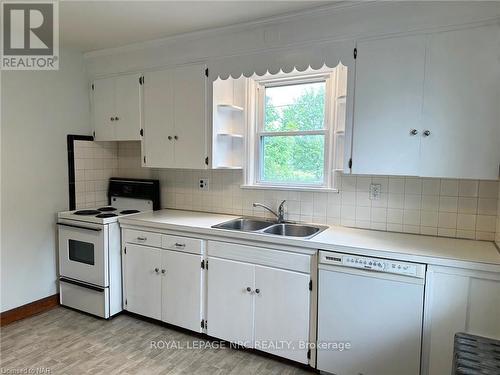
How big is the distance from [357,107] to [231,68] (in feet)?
3.39

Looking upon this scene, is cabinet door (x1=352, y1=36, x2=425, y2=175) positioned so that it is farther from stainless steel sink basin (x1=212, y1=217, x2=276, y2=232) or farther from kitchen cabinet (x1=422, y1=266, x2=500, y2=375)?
stainless steel sink basin (x1=212, y1=217, x2=276, y2=232)

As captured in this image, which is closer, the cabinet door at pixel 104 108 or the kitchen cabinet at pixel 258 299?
the kitchen cabinet at pixel 258 299

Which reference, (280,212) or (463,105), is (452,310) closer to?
(463,105)

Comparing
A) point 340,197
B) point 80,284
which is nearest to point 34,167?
point 80,284

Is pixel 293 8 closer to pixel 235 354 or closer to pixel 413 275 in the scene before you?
pixel 413 275

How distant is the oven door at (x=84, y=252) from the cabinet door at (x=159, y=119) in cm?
76

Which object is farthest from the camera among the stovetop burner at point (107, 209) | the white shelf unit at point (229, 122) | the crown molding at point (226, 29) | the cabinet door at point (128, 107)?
the stovetop burner at point (107, 209)

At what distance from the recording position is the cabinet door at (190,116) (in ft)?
9.22

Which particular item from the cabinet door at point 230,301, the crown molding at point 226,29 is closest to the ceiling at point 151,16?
the crown molding at point 226,29

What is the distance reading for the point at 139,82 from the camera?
122 inches

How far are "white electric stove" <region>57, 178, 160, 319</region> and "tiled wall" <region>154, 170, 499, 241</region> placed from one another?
3.14 feet

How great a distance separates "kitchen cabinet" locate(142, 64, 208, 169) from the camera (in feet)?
9.28

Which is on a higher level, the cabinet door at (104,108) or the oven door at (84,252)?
the cabinet door at (104,108)

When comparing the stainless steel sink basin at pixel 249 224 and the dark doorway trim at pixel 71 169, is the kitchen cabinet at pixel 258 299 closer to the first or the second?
the stainless steel sink basin at pixel 249 224
